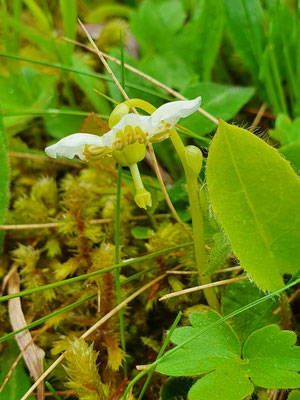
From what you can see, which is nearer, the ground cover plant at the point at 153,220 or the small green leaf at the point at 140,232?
the ground cover plant at the point at 153,220

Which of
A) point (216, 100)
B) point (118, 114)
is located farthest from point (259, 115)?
point (118, 114)

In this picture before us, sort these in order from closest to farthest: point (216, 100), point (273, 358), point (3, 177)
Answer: point (273, 358), point (3, 177), point (216, 100)

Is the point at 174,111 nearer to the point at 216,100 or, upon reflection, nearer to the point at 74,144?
the point at 74,144

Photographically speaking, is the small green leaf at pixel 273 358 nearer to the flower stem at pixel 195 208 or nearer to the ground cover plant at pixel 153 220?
the ground cover plant at pixel 153 220

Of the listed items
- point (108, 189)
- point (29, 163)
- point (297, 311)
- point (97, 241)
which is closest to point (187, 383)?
point (297, 311)

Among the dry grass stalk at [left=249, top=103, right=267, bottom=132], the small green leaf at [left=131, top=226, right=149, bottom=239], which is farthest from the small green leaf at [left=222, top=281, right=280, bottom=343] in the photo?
the dry grass stalk at [left=249, top=103, right=267, bottom=132]

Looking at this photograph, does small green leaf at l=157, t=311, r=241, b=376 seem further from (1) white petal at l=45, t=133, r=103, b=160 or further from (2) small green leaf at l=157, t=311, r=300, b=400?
(1) white petal at l=45, t=133, r=103, b=160

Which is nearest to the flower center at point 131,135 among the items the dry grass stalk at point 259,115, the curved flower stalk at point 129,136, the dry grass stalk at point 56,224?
the curved flower stalk at point 129,136
